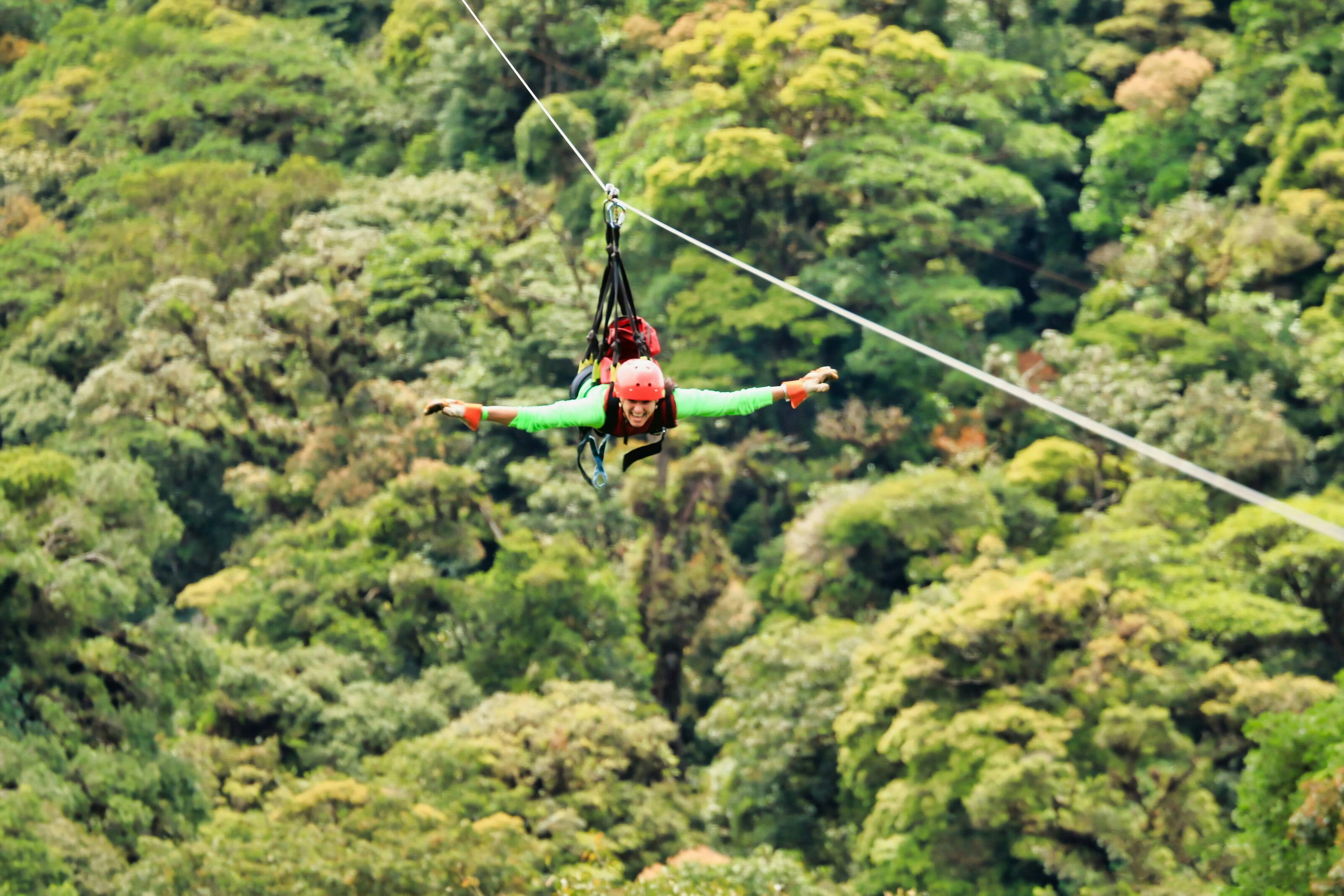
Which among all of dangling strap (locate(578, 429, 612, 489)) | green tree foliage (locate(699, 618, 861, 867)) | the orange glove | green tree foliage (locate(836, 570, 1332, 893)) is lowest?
green tree foliage (locate(699, 618, 861, 867))

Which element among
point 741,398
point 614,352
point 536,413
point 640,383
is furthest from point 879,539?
point 536,413

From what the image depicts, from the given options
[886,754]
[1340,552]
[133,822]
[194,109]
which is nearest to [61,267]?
[194,109]

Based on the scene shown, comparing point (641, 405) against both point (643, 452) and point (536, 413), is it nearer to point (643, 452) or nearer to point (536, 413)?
point (536, 413)

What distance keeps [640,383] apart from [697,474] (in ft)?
52.9

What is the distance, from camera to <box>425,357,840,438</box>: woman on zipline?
239 inches

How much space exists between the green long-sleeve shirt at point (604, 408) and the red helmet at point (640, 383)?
103 millimetres

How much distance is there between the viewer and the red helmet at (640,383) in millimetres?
6145

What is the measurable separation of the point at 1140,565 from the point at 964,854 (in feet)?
11.5

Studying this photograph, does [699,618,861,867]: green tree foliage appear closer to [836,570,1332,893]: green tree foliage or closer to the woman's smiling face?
[836,570,1332,893]: green tree foliage

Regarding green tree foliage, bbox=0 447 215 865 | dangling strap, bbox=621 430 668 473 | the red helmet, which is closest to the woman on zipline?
the red helmet

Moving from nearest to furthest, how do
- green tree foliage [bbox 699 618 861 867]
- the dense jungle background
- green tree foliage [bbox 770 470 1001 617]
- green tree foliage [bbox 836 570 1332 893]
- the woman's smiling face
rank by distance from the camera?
the woman's smiling face → green tree foliage [bbox 836 570 1332 893] → the dense jungle background → green tree foliage [bbox 699 618 861 867] → green tree foliage [bbox 770 470 1001 617]

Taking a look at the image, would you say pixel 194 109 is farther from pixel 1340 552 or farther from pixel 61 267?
pixel 1340 552

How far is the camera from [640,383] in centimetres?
614

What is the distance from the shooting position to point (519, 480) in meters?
22.9
